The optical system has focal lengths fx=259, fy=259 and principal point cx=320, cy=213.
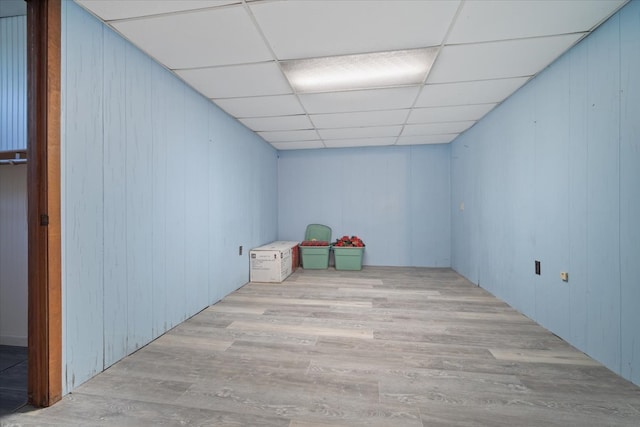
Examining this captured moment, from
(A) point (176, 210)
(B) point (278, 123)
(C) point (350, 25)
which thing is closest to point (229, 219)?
(A) point (176, 210)

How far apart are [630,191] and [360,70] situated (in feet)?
6.66

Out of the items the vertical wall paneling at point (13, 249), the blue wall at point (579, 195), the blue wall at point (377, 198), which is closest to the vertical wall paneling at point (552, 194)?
the blue wall at point (579, 195)

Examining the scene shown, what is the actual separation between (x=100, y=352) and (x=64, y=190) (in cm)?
105

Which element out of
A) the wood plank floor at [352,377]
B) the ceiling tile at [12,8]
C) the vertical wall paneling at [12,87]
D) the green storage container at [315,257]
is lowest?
the wood plank floor at [352,377]

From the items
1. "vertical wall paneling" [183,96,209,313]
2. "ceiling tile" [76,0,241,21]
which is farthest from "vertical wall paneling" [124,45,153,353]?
"vertical wall paneling" [183,96,209,313]

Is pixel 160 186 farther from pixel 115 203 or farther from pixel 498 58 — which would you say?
pixel 498 58

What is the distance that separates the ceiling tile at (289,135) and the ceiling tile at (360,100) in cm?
83

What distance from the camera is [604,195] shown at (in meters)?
1.73

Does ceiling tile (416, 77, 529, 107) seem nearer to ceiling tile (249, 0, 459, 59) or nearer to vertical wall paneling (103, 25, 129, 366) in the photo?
ceiling tile (249, 0, 459, 59)

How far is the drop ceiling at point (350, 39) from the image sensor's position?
1.56m

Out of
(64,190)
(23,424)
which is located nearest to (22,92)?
(64,190)

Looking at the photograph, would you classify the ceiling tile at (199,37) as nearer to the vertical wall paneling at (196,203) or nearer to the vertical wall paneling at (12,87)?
the vertical wall paneling at (196,203)

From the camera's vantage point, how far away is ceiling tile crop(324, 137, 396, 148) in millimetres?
4527

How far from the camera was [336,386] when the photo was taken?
154 cm
